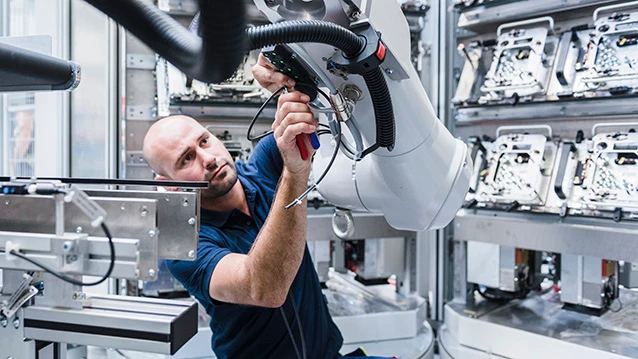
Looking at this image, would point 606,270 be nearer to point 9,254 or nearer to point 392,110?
point 392,110

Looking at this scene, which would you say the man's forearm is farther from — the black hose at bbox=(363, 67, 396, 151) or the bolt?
the bolt

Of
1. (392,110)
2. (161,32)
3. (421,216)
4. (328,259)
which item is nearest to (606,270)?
(328,259)

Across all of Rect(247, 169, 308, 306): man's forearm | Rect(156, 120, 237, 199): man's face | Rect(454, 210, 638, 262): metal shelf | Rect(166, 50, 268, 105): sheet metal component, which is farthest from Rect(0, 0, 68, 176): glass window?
Rect(454, 210, 638, 262): metal shelf

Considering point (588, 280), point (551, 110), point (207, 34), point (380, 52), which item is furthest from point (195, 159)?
point (588, 280)

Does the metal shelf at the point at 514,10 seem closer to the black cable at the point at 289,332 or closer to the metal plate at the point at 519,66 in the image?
the metal plate at the point at 519,66

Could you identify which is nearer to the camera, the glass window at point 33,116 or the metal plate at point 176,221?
the metal plate at point 176,221

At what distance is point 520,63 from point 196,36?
274 centimetres

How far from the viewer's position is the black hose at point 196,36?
2.11 ft

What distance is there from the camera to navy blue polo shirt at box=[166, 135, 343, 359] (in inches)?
62.9

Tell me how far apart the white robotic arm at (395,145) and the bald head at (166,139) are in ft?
2.09

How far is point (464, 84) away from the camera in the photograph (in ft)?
10.6

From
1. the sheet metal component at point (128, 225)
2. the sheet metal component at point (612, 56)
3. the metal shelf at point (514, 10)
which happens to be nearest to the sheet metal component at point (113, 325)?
the sheet metal component at point (128, 225)

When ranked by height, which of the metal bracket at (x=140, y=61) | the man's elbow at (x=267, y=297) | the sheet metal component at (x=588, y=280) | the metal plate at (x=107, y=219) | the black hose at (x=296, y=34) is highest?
the metal bracket at (x=140, y=61)

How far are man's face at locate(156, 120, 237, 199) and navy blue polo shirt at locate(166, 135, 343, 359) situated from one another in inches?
4.3
